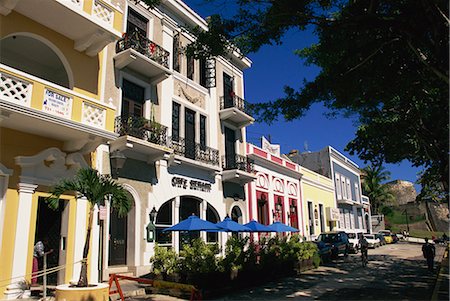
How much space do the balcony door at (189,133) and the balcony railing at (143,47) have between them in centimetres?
301

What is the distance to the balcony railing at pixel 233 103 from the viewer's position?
20828 millimetres

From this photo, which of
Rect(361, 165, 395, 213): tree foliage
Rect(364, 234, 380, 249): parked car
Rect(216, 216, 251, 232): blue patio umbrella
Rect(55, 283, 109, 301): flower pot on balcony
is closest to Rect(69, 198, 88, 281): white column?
Rect(55, 283, 109, 301): flower pot on balcony

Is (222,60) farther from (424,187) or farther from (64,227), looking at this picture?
(424,187)

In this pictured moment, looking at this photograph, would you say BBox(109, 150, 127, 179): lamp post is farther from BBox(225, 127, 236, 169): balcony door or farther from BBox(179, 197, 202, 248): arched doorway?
BBox(225, 127, 236, 169): balcony door

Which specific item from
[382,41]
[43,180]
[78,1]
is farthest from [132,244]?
[382,41]

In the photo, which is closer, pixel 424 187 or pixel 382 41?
pixel 382 41

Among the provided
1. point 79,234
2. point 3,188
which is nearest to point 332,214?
point 79,234

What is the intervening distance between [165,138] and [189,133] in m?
2.66

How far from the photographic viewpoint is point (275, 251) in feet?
53.6

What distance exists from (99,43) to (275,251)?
10947mm

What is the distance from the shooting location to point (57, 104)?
403 inches

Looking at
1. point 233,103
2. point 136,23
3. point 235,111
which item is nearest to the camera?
point 136,23

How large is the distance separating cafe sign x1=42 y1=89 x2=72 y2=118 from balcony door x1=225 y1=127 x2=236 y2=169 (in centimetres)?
1088

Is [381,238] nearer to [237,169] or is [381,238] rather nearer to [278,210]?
[278,210]
